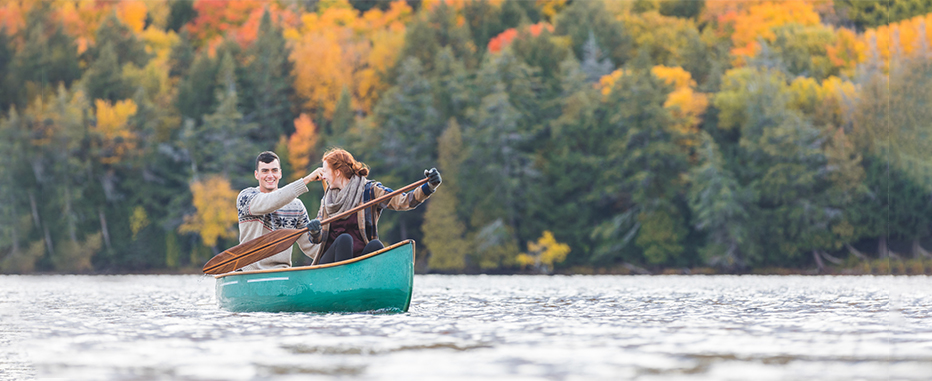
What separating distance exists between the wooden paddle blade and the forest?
119 ft

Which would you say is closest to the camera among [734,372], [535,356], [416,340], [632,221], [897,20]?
[734,372]

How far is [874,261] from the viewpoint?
47.5 m

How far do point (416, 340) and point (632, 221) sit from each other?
43.6 metres

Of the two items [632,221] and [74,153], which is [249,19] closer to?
[74,153]

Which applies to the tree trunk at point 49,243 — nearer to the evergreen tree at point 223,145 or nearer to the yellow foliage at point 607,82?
the evergreen tree at point 223,145

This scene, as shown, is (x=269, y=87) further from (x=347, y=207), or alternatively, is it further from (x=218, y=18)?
(x=347, y=207)

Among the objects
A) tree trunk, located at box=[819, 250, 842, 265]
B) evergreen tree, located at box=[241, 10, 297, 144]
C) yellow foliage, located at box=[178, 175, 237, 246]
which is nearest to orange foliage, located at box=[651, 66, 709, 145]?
tree trunk, located at box=[819, 250, 842, 265]

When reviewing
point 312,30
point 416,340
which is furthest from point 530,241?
point 416,340

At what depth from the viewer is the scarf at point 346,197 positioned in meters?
11.9

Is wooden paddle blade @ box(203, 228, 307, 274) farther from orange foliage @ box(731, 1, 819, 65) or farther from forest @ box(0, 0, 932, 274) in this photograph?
orange foliage @ box(731, 1, 819, 65)

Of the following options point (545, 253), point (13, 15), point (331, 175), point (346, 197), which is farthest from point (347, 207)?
point (13, 15)

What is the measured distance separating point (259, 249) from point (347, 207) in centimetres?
141

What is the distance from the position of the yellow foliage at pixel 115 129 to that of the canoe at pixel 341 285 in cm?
4958

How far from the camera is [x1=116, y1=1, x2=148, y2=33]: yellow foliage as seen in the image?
7438cm
